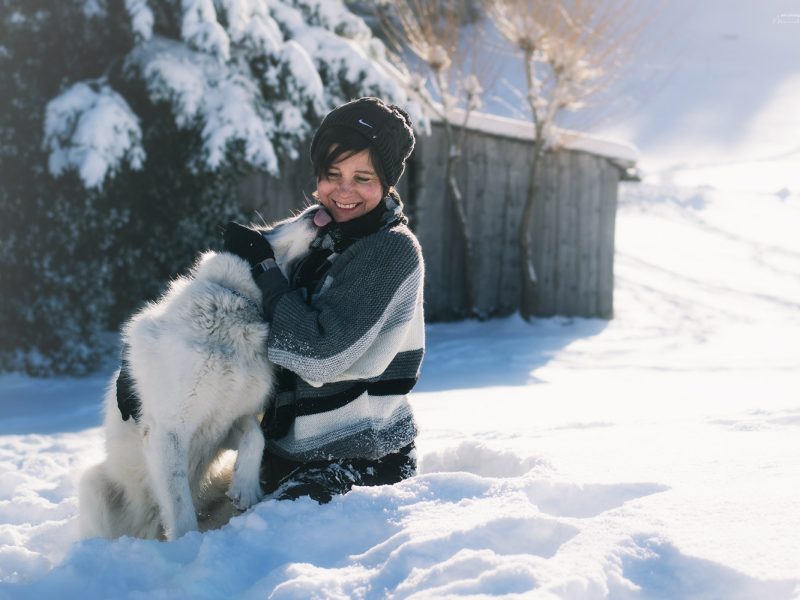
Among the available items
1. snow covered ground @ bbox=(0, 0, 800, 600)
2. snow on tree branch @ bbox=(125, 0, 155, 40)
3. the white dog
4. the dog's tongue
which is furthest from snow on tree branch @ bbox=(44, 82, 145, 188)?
the dog's tongue

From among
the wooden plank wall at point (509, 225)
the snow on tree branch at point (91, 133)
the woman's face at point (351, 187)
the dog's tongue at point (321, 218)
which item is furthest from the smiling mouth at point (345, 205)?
the wooden plank wall at point (509, 225)

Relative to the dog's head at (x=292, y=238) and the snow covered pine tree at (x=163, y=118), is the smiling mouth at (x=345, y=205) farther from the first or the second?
the snow covered pine tree at (x=163, y=118)

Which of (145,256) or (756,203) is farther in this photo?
(756,203)

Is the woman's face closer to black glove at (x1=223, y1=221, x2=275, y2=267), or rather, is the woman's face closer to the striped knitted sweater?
the striped knitted sweater

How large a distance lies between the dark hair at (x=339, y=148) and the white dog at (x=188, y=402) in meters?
0.19

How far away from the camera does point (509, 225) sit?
1113cm

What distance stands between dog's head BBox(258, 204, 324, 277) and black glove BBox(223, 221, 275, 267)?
5 cm

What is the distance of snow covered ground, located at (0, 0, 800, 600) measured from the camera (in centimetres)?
182

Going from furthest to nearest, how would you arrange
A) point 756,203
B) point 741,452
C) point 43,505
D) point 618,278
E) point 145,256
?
point 756,203
point 618,278
point 145,256
point 43,505
point 741,452

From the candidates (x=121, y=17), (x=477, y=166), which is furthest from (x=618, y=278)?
(x=121, y=17)

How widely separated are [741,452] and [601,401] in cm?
285

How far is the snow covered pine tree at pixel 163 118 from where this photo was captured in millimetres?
6629

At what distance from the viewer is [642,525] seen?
1.99 m

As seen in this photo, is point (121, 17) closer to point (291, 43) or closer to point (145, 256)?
point (291, 43)
